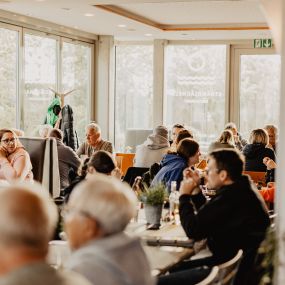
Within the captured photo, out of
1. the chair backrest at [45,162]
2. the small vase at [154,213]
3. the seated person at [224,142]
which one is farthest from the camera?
the seated person at [224,142]

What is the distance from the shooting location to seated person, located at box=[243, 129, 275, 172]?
351 inches

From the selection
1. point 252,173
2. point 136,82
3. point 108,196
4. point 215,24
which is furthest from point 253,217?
point 136,82

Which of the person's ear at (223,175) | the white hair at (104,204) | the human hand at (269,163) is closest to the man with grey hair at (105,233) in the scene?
the white hair at (104,204)

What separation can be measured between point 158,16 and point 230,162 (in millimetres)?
7447

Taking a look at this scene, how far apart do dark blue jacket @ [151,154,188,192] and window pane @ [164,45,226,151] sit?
335 inches

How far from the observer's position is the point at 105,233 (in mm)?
2812

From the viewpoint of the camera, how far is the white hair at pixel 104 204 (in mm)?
2793

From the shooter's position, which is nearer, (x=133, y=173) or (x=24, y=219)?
(x=24, y=219)

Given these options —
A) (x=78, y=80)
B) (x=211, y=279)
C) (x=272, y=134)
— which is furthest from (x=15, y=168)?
(x=78, y=80)

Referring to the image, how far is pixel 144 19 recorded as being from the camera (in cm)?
1203

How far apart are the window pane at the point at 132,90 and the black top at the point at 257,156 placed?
625 centimetres

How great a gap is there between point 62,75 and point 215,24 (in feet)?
9.40

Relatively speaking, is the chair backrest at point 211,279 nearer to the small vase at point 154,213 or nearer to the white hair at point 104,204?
the white hair at point 104,204

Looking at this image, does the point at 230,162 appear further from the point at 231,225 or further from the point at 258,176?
the point at 258,176
